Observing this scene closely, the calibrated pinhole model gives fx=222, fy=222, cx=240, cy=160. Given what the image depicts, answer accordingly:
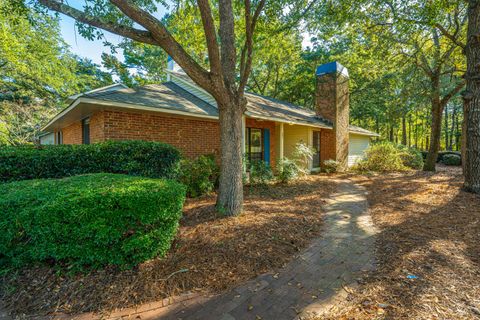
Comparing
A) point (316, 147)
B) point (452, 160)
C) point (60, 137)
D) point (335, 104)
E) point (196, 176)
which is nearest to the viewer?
point (196, 176)

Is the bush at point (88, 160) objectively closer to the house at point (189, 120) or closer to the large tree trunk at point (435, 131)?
the house at point (189, 120)

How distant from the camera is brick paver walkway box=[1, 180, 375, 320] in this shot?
2.26m

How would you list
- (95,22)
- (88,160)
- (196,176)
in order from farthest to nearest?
(196,176), (88,160), (95,22)

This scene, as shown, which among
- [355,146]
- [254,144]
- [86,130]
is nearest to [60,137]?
[86,130]

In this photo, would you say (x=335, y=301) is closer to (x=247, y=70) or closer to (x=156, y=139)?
(x=247, y=70)

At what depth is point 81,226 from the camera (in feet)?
8.61

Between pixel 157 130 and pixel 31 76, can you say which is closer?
pixel 157 130

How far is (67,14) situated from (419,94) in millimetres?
14548

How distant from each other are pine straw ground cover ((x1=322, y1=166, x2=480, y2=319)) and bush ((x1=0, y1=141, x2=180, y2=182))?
4935 mm

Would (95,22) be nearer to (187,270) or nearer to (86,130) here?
(187,270)

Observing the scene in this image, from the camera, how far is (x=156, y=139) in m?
7.38

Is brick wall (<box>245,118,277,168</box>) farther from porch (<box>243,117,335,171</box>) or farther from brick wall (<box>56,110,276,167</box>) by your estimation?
brick wall (<box>56,110,276,167</box>)

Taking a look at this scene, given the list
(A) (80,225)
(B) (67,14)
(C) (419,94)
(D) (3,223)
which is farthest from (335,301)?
(C) (419,94)

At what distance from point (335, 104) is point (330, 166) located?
3.61m
